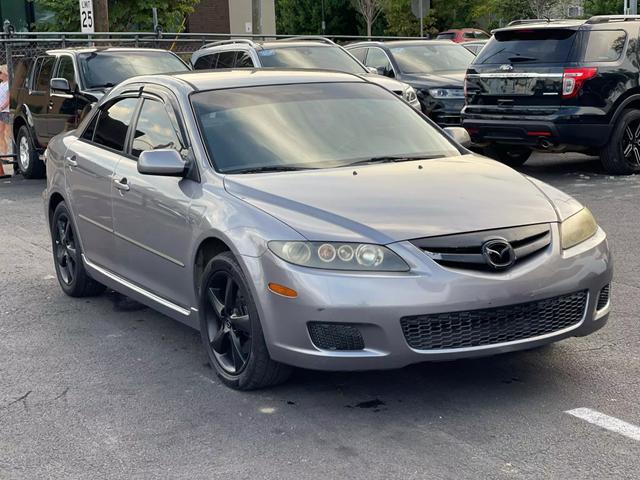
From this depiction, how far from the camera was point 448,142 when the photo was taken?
6.59 meters

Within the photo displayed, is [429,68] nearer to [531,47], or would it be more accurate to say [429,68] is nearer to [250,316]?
[531,47]

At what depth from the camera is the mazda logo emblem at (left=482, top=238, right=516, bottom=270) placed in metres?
4.93

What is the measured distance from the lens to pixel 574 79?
1244cm

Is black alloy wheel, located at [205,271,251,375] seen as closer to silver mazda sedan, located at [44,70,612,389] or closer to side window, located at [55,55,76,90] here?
silver mazda sedan, located at [44,70,612,389]

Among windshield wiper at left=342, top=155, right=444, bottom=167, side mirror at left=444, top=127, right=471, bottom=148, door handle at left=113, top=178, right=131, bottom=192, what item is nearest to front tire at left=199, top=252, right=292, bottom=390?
windshield wiper at left=342, top=155, right=444, bottom=167

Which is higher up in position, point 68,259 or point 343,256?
point 343,256

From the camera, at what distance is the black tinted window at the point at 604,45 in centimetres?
1261

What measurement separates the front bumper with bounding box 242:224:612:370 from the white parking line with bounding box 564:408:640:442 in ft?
1.22

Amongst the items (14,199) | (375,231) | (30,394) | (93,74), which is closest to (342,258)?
(375,231)

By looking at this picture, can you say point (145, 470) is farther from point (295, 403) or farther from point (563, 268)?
point (563, 268)

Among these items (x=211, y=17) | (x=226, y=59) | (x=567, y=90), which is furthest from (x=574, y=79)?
(x=211, y=17)

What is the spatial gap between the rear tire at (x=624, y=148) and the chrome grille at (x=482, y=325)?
26.6 feet

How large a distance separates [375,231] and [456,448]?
1.04 m

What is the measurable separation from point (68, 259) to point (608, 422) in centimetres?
432
